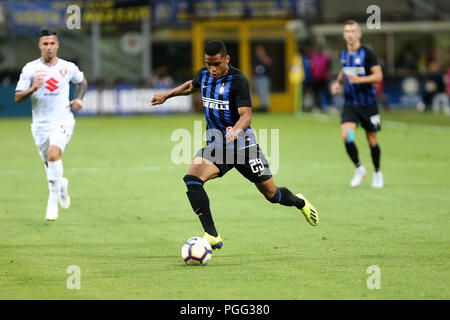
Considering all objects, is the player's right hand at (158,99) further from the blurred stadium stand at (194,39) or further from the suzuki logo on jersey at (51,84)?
the blurred stadium stand at (194,39)

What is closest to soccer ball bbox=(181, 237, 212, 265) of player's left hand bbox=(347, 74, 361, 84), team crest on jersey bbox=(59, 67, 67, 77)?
team crest on jersey bbox=(59, 67, 67, 77)

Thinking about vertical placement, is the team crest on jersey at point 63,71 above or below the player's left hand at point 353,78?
above

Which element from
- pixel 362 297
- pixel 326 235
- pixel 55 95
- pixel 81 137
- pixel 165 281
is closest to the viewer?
pixel 362 297

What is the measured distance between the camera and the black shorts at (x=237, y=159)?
8.47 metres

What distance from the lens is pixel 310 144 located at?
20.2 meters

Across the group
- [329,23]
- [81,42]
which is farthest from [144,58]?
[329,23]

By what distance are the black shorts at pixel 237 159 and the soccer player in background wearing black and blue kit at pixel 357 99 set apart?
15.7ft

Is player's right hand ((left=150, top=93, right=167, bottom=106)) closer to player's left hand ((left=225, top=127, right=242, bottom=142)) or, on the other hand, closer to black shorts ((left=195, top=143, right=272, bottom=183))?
black shorts ((left=195, top=143, right=272, bottom=183))

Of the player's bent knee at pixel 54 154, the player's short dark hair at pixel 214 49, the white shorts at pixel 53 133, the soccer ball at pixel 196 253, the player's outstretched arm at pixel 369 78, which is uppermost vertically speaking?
the player's short dark hair at pixel 214 49

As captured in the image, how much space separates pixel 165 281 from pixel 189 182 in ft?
4.68

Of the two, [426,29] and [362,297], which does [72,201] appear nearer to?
[362,297]

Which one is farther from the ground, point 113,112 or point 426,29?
point 426,29

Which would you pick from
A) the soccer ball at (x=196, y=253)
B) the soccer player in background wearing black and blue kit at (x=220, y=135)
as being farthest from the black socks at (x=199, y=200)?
Result: the soccer ball at (x=196, y=253)

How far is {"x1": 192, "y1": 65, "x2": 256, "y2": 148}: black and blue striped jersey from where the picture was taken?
8250 mm
